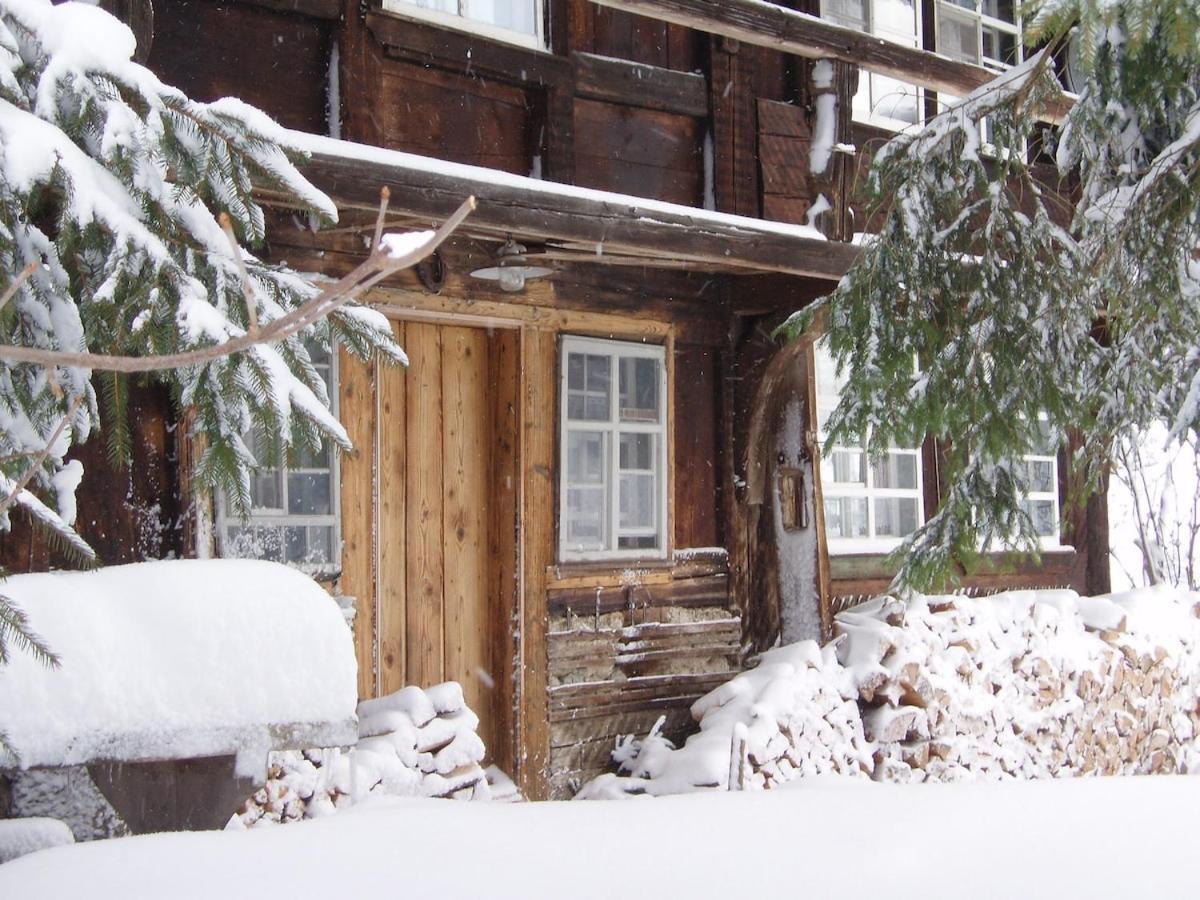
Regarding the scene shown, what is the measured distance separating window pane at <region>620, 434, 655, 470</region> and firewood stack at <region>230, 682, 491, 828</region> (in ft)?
6.35

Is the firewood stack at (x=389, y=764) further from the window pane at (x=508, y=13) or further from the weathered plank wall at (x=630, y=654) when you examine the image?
the window pane at (x=508, y=13)

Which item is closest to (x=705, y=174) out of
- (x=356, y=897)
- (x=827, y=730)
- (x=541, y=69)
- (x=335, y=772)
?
(x=541, y=69)

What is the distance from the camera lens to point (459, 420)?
7.26 meters

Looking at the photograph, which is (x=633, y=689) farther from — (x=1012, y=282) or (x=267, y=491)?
(x=1012, y=282)

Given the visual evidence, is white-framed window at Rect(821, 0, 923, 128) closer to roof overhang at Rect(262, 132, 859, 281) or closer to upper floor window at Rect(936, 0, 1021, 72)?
upper floor window at Rect(936, 0, 1021, 72)

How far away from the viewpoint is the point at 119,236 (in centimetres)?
366

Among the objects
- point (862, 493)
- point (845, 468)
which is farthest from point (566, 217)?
point (862, 493)

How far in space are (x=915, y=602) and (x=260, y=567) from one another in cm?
523

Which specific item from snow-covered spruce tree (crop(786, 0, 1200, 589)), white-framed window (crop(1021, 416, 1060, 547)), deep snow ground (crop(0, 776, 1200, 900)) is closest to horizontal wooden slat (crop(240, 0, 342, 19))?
snow-covered spruce tree (crop(786, 0, 1200, 589))

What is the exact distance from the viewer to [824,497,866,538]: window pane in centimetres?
923

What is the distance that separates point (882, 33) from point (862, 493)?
3.31m

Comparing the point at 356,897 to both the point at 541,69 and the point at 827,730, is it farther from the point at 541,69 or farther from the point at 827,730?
the point at 541,69

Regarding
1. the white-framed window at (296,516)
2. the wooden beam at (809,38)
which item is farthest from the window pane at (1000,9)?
the white-framed window at (296,516)

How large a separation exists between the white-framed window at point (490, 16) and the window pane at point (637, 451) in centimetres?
223
